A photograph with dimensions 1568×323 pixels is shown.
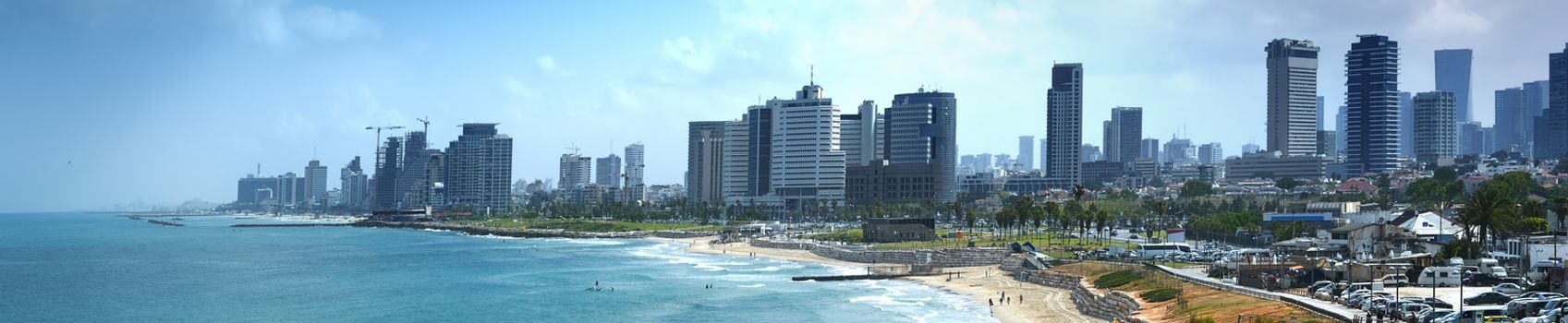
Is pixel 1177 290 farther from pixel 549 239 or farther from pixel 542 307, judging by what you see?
pixel 549 239

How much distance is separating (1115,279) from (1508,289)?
78.0ft

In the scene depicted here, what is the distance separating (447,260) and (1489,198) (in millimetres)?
97111

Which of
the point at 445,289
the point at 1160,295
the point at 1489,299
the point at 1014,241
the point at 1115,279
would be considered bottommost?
the point at 445,289

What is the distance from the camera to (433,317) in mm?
75938

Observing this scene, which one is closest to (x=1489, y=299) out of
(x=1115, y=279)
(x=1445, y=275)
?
(x=1445, y=275)

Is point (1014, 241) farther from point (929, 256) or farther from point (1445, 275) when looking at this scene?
point (1445, 275)

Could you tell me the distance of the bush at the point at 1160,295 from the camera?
6050 cm

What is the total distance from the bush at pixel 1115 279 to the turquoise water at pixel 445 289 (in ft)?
22.7

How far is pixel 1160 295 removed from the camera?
61406 mm

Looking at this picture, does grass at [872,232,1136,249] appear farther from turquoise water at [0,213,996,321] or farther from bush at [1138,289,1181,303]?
bush at [1138,289,1181,303]

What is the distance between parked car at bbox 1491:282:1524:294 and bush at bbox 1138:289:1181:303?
13.3m

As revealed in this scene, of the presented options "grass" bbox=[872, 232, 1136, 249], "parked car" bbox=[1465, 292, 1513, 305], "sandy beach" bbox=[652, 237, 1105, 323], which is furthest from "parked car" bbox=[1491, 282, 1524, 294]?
"grass" bbox=[872, 232, 1136, 249]

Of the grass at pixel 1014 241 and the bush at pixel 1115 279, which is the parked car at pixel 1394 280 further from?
the grass at pixel 1014 241

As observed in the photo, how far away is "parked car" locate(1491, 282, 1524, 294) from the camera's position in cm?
4946
